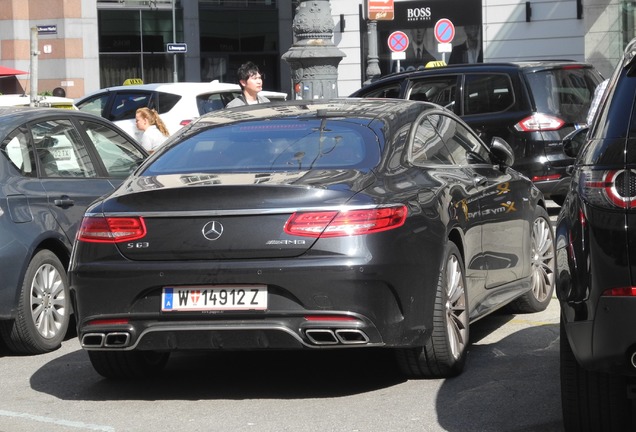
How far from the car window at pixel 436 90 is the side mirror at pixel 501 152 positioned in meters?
6.03

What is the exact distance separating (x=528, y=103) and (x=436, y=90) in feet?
4.23

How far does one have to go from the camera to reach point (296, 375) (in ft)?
23.6

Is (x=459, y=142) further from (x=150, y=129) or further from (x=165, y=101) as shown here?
(x=165, y=101)

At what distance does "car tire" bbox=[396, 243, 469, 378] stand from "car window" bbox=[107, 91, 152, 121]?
12374 mm

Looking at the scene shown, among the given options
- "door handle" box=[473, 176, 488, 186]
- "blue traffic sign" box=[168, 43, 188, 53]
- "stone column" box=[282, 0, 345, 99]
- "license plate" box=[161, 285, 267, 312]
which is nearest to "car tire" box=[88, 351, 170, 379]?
"license plate" box=[161, 285, 267, 312]

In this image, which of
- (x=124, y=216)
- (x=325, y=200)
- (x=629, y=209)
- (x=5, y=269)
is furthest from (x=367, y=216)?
(x=5, y=269)

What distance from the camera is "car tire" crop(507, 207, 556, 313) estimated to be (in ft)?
29.0

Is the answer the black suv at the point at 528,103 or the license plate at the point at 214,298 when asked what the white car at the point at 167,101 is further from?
the license plate at the point at 214,298

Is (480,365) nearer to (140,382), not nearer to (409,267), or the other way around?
(409,267)

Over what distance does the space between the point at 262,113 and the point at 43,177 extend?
1.77 m

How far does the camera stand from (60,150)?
29.2 ft

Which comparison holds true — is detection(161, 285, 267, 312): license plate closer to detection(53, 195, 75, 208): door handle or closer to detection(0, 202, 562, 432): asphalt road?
detection(0, 202, 562, 432): asphalt road

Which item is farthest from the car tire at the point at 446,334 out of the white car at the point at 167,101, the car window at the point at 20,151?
the white car at the point at 167,101

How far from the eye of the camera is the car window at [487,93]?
1389 cm
